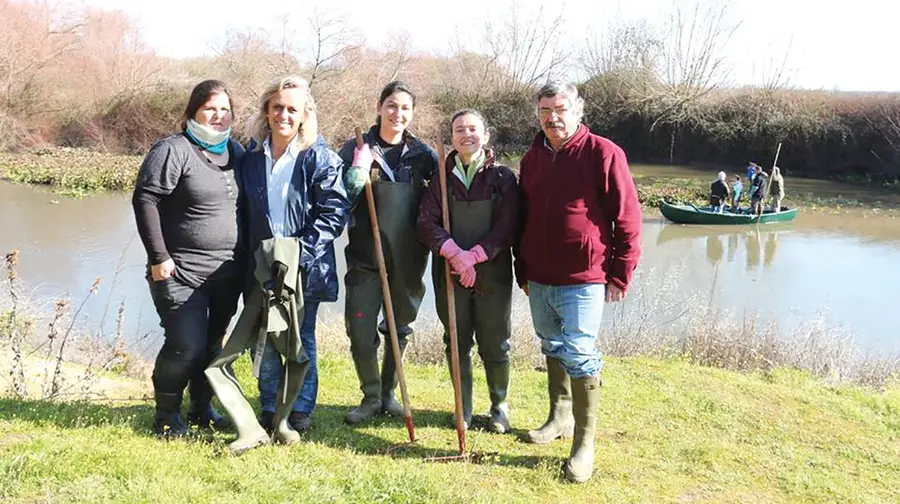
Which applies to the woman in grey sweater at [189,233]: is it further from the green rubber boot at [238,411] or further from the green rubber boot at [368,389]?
the green rubber boot at [368,389]

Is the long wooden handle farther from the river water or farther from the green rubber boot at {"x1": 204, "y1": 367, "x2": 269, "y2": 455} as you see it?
the river water

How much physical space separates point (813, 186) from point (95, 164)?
86.4ft

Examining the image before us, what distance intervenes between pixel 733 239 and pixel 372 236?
1471 centimetres

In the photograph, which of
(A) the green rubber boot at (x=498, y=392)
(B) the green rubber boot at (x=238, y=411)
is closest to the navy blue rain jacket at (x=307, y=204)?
(B) the green rubber boot at (x=238, y=411)

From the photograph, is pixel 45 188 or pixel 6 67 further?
pixel 6 67

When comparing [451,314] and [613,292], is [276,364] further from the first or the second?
[613,292]

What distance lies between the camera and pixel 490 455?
342 cm

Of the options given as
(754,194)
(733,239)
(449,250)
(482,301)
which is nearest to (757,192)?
(754,194)

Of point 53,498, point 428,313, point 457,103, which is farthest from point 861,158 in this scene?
point 53,498

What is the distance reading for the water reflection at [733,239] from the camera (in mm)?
14070

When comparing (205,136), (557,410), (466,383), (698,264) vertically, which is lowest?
(698,264)

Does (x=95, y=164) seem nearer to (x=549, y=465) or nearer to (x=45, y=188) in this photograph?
(x=45, y=188)

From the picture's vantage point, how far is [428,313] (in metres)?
8.15

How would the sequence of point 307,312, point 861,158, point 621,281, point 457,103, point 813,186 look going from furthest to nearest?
point 457,103, point 861,158, point 813,186, point 307,312, point 621,281
